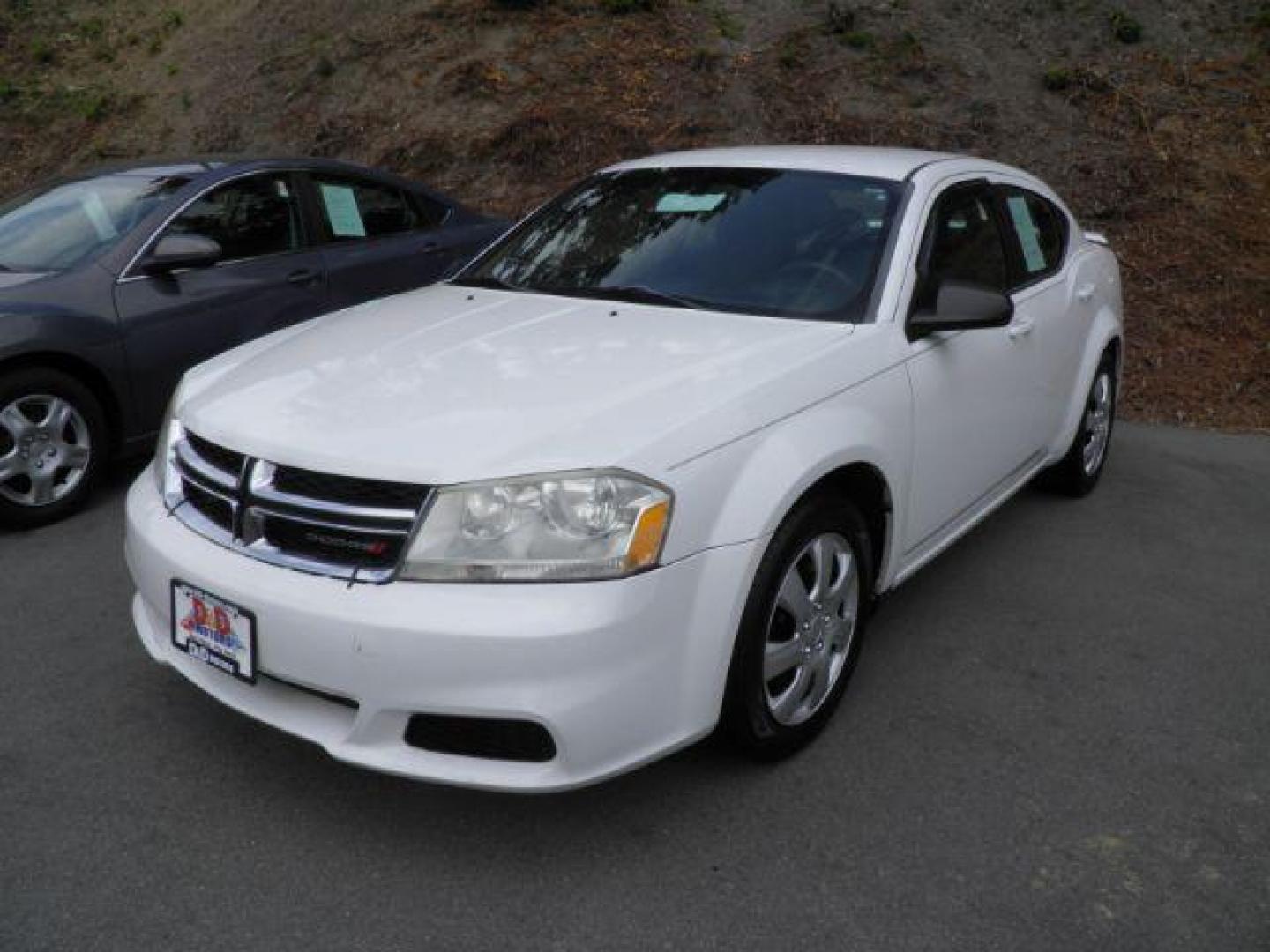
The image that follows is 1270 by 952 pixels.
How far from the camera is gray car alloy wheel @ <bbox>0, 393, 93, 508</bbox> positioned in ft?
15.0

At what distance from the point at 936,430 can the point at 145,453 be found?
367 centimetres

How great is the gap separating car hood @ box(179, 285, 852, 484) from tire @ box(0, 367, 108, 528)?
1.67 m

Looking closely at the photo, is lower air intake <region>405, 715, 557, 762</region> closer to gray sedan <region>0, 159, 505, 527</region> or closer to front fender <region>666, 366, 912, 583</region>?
front fender <region>666, 366, 912, 583</region>

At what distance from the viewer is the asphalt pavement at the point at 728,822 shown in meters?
2.43

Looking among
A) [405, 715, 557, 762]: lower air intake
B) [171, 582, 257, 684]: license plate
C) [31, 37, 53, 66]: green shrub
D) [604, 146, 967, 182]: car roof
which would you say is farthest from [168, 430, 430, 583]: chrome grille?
[31, 37, 53, 66]: green shrub

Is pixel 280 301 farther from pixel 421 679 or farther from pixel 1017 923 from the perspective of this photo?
→ pixel 1017 923

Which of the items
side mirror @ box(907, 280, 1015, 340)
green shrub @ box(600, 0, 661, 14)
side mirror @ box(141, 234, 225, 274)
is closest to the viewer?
side mirror @ box(907, 280, 1015, 340)

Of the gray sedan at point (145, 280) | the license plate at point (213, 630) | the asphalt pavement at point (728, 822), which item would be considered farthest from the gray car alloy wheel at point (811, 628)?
the gray sedan at point (145, 280)

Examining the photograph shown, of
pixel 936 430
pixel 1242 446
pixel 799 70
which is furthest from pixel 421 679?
pixel 799 70

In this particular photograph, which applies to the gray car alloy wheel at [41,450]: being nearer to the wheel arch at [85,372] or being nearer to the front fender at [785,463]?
the wheel arch at [85,372]

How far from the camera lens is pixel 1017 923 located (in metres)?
2.44

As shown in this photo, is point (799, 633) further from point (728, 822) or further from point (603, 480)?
point (603, 480)

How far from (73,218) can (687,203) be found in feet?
10.0

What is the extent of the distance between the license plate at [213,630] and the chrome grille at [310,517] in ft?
0.44
